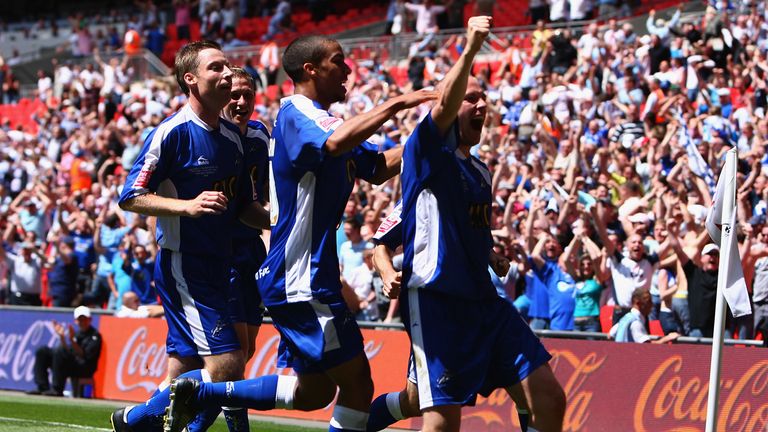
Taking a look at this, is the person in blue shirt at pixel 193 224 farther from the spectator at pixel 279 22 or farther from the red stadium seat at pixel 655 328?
the spectator at pixel 279 22

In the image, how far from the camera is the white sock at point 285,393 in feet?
23.3

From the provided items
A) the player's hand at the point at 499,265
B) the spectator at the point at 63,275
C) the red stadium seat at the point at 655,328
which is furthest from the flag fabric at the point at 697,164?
the spectator at the point at 63,275

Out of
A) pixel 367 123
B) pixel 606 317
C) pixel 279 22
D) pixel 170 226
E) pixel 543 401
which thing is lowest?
pixel 606 317

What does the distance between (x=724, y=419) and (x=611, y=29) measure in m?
11.1

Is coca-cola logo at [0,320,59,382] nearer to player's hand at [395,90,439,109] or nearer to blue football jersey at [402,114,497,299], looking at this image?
blue football jersey at [402,114,497,299]

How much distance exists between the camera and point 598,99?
19125mm

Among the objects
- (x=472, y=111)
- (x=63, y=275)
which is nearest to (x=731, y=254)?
(x=472, y=111)

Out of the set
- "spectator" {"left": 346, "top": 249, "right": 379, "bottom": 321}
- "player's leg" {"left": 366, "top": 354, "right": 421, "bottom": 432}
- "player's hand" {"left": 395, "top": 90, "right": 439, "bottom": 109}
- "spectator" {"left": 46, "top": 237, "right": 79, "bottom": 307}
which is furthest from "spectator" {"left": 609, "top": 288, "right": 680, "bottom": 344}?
"spectator" {"left": 46, "top": 237, "right": 79, "bottom": 307}

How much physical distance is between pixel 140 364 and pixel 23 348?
231 cm

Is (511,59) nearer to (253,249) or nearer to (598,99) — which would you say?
(598,99)

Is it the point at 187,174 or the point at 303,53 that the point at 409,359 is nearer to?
the point at 303,53

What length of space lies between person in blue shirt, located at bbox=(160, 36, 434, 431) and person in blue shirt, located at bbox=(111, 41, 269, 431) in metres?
0.86

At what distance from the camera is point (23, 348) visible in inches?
693

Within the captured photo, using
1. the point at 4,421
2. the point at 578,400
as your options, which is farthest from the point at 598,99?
the point at 4,421
